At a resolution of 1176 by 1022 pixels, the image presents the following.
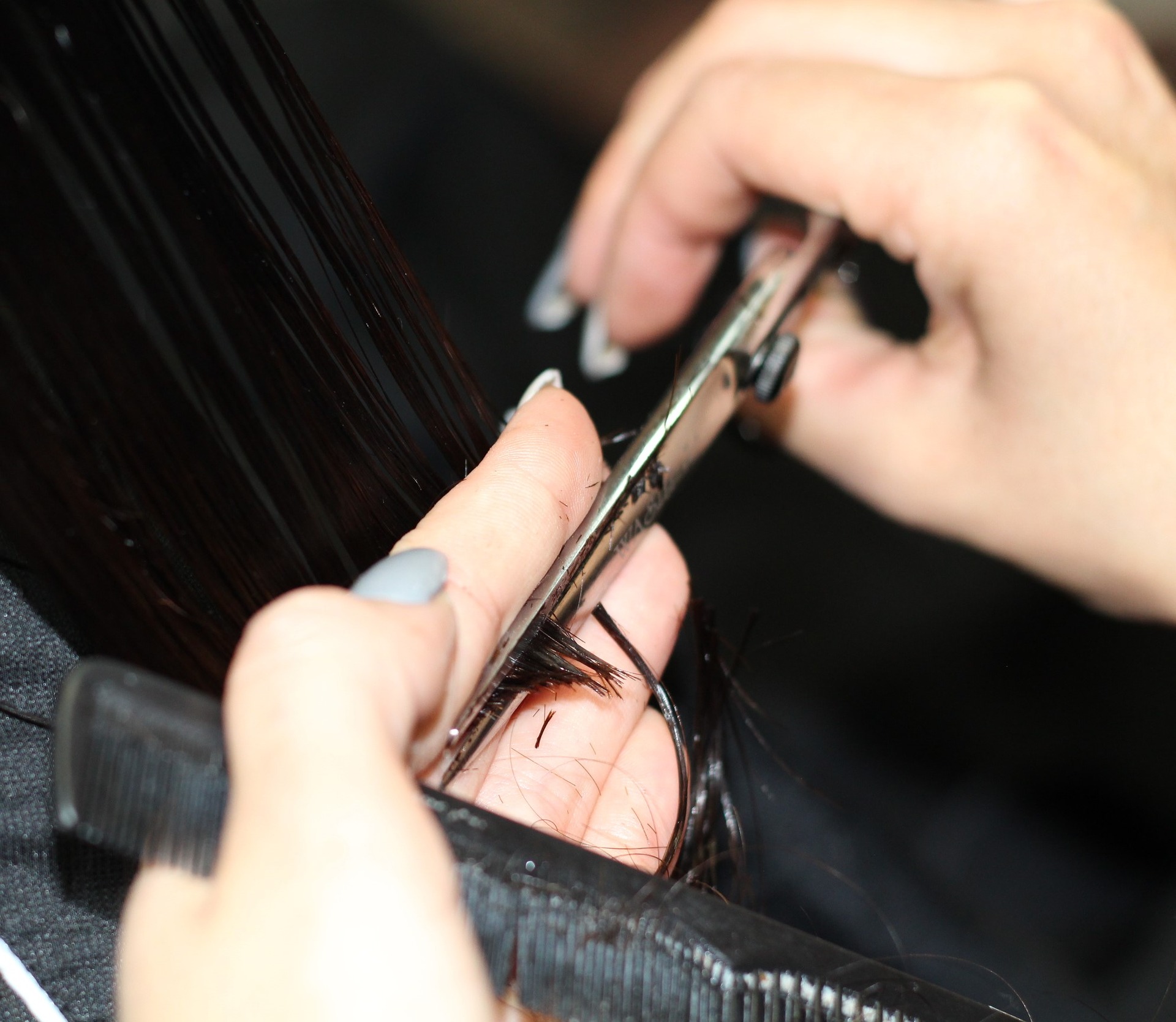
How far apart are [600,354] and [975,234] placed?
14.6 inches

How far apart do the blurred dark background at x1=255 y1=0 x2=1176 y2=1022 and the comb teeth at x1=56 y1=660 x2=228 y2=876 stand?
44 centimetres

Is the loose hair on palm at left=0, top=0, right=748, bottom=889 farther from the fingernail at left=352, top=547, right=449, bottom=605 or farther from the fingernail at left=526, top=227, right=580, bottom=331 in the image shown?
the fingernail at left=526, top=227, right=580, bottom=331

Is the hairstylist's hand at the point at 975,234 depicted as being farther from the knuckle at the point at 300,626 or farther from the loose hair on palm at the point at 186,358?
the knuckle at the point at 300,626

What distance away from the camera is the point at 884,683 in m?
0.78

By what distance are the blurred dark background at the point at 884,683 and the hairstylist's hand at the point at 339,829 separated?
0.36 metres

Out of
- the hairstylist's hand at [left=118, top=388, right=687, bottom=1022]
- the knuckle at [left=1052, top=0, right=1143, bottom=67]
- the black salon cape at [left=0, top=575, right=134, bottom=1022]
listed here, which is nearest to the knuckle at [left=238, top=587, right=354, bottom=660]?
the hairstylist's hand at [left=118, top=388, right=687, bottom=1022]

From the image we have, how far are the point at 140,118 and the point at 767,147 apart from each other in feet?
1.45

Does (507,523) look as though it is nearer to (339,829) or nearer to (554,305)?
(339,829)

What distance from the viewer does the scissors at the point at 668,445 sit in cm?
48

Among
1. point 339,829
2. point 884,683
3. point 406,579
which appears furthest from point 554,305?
point 339,829

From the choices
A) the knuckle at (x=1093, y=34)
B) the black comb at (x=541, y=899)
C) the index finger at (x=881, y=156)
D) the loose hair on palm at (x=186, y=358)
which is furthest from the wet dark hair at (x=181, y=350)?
the knuckle at (x=1093, y=34)

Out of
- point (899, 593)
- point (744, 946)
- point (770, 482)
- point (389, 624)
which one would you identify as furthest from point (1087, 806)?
point (389, 624)

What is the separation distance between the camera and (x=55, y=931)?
1.53ft

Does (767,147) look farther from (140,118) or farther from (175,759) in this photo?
(175,759)
